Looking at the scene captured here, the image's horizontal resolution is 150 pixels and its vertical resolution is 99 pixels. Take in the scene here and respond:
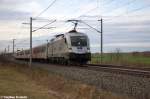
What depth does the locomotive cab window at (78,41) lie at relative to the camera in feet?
127

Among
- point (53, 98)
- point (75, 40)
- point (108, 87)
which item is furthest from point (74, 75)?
point (75, 40)

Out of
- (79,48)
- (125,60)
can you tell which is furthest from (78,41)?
(125,60)

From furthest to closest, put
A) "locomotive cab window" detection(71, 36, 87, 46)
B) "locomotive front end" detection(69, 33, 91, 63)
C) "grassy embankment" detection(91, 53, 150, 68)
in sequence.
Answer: "grassy embankment" detection(91, 53, 150, 68), "locomotive cab window" detection(71, 36, 87, 46), "locomotive front end" detection(69, 33, 91, 63)

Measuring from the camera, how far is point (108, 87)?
18.7 metres

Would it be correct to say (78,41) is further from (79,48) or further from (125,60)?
(125,60)

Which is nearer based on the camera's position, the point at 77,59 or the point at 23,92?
the point at 23,92

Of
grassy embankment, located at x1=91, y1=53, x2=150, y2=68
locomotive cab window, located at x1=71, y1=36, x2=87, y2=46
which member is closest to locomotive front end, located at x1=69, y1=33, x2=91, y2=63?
locomotive cab window, located at x1=71, y1=36, x2=87, y2=46

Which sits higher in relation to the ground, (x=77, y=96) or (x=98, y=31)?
(x=98, y=31)

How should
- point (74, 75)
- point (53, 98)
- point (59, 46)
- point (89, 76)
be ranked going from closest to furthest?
point (53, 98), point (89, 76), point (74, 75), point (59, 46)

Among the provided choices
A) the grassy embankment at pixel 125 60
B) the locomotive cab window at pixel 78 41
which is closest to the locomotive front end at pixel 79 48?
the locomotive cab window at pixel 78 41

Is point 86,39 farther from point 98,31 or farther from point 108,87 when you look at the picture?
point 108,87

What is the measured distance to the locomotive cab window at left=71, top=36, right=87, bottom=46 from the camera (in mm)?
38656

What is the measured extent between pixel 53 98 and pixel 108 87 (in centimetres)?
323

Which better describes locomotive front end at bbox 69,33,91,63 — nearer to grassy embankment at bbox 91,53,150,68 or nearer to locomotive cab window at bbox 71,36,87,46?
locomotive cab window at bbox 71,36,87,46
